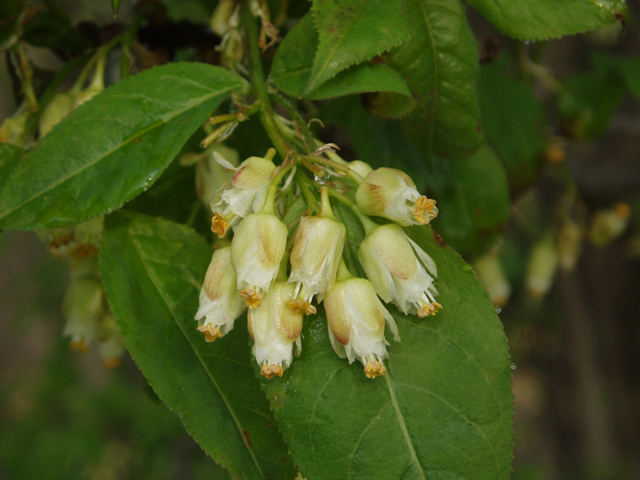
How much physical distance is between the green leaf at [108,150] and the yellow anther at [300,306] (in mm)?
268

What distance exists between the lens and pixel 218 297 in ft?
2.31

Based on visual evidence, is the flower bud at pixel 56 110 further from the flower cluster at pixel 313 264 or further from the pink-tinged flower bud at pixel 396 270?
the pink-tinged flower bud at pixel 396 270

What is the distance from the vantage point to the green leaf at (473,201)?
1234 mm

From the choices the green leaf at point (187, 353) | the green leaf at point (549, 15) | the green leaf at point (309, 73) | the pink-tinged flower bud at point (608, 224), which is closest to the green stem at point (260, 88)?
the green leaf at point (309, 73)

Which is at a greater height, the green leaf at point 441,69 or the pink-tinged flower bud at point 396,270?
the green leaf at point 441,69

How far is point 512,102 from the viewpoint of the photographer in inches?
58.6

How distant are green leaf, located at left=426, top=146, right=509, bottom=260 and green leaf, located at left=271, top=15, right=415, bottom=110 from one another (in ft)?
1.49

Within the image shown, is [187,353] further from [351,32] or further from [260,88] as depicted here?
[351,32]

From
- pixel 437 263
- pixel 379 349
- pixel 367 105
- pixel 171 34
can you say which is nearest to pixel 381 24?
pixel 367 105

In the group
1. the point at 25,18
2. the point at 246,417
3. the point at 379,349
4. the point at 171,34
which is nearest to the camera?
the point at 379,349

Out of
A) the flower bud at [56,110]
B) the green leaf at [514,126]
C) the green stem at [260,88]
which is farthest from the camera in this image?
the green leaf at [514,126]

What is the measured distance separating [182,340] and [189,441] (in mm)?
4048

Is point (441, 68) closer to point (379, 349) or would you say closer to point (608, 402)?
point (379, 349)

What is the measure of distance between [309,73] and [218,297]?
363 mm
